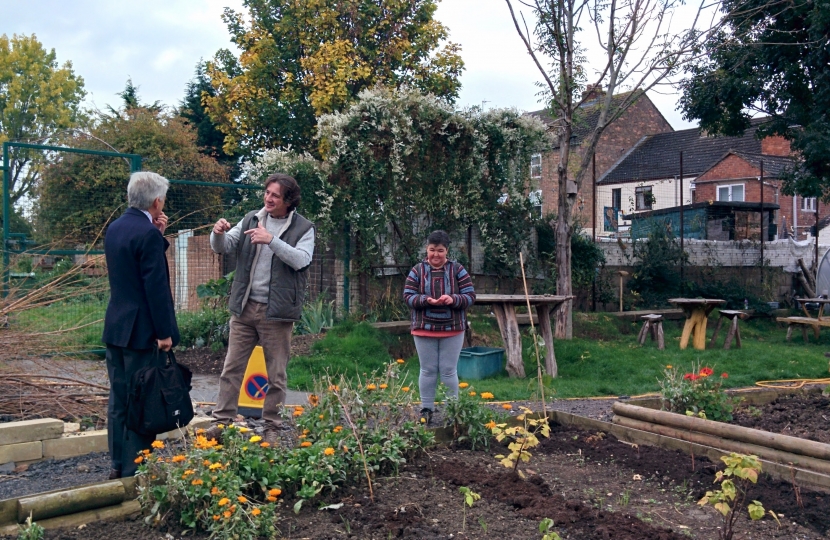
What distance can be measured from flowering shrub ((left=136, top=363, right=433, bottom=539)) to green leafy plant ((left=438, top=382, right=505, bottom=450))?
1.22 ft

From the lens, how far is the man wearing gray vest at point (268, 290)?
515 centimetres

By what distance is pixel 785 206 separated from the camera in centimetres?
3200

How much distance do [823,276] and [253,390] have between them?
15.0 m

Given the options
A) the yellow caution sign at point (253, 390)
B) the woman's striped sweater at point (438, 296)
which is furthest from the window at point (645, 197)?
the yellow caution sign at point (253, 390)

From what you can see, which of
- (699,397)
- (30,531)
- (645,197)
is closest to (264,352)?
(30,531)

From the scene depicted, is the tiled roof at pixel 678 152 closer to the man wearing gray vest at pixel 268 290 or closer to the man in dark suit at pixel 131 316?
the man wearing gray vest at pixel 268 290

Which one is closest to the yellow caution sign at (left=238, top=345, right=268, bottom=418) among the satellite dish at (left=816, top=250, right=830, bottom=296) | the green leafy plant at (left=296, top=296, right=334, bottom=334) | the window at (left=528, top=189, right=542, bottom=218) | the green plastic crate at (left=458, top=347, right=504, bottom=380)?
the green plastic crate at (left=458, top=347, right=504, bottom=380)

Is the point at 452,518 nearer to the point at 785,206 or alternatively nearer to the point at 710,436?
the point at 710,436

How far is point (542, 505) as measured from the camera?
3852 millimetres

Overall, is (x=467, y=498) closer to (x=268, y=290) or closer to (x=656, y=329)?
(x=268, y=290)

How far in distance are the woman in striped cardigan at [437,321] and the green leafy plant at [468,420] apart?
58cm

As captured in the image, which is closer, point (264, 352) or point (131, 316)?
point (131, 316)

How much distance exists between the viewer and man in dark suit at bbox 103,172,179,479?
4148 mm

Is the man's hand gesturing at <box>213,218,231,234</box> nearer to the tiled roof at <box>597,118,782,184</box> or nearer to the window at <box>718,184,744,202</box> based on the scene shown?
Answer: the tiled roof at <box>597,118,782,184</box>
